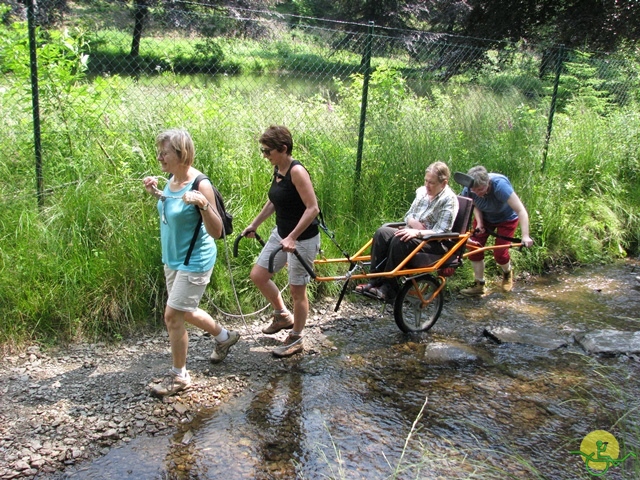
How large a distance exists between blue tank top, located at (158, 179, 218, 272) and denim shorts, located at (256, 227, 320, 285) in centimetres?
72

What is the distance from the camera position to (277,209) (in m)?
4.49

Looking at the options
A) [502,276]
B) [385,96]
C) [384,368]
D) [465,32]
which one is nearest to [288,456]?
[384,368]

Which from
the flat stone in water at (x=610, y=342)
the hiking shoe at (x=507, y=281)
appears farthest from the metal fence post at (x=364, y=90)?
the flat stone in water at (x=610, y=342)

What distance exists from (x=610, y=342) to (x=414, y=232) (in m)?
2.35

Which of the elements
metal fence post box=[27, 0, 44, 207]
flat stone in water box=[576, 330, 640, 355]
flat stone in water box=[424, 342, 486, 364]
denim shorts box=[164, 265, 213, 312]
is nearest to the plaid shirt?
flat stone in water box=[424, 342, 486, 364]

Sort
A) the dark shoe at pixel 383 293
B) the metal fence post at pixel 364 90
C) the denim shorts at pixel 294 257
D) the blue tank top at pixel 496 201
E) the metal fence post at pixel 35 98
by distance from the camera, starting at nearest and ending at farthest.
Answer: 1. the denim shorts at pixel 294 257
2. the metal fence post at pixel 35 98
3. the dark shoe at pixel 383 293
4. the blue tank top at pixel 496 201
5. the metal fence post at pixel 364 90

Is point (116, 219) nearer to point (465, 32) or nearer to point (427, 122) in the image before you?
point (427, 122)

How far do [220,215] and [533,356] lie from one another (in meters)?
3.23

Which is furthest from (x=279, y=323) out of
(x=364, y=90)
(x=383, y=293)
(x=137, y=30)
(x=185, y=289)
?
(x=137, y=30)

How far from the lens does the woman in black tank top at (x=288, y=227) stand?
13.7 feet

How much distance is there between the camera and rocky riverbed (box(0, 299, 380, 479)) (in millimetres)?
3482

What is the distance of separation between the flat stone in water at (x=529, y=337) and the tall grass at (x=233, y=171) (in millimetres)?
1760

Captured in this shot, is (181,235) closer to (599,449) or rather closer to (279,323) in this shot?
(279,323)

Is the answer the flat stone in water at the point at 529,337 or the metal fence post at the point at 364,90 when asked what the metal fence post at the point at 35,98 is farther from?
the flat stone in water at the point at 529,337
